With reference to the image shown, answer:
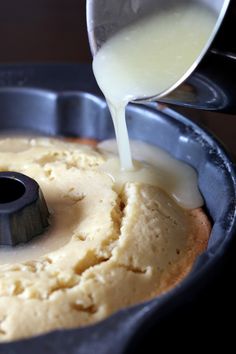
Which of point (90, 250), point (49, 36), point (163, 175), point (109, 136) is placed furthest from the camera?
point (49, 36)

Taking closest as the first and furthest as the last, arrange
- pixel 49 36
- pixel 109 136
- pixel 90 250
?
pixel 90 250 < pixel 109 136 < pixel 49 36

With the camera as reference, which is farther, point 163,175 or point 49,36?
point 49,36

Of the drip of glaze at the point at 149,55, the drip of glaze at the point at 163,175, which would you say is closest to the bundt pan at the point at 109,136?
the drip of glaze at the point at 163,175

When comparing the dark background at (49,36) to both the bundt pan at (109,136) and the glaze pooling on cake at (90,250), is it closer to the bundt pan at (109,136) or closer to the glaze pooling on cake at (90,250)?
the bundt pan at (109,136)

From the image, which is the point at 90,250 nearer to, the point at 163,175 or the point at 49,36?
the point at 163,175

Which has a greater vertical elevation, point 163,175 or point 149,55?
point 149,55

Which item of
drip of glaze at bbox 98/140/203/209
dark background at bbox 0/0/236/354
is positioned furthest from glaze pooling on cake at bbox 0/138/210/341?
dark background at bbox 0/0/236/354

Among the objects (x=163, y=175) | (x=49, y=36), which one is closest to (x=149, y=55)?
(x=163, y=175)

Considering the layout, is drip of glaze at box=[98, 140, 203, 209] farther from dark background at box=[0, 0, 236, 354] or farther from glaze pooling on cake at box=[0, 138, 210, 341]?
dark background at box=[0, 0, 236, 354]

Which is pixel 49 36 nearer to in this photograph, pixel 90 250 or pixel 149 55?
pixel 149 55
